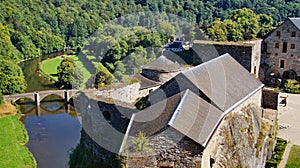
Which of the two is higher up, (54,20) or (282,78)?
(54,20)

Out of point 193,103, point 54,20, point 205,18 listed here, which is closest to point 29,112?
point 193,103

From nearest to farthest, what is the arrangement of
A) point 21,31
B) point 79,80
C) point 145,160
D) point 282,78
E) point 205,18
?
point 145,160, point 282,78, point 79,80, point 21,31, point 205,18

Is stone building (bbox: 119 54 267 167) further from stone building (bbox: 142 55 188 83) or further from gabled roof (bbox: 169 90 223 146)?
stone building (bbox: 142 55 188 83)


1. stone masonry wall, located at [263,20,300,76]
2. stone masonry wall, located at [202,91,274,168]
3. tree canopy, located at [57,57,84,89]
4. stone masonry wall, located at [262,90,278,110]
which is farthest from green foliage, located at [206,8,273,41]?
stone masonry wall, located at [202,91,274,168]

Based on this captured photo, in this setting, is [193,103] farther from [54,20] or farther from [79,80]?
[54,20]

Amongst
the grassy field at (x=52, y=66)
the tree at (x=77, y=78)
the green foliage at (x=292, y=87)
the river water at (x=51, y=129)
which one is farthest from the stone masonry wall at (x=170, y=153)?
the grassy field at (x=52, y=66)

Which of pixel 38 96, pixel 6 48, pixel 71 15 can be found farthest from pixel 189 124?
pixel 71 15
